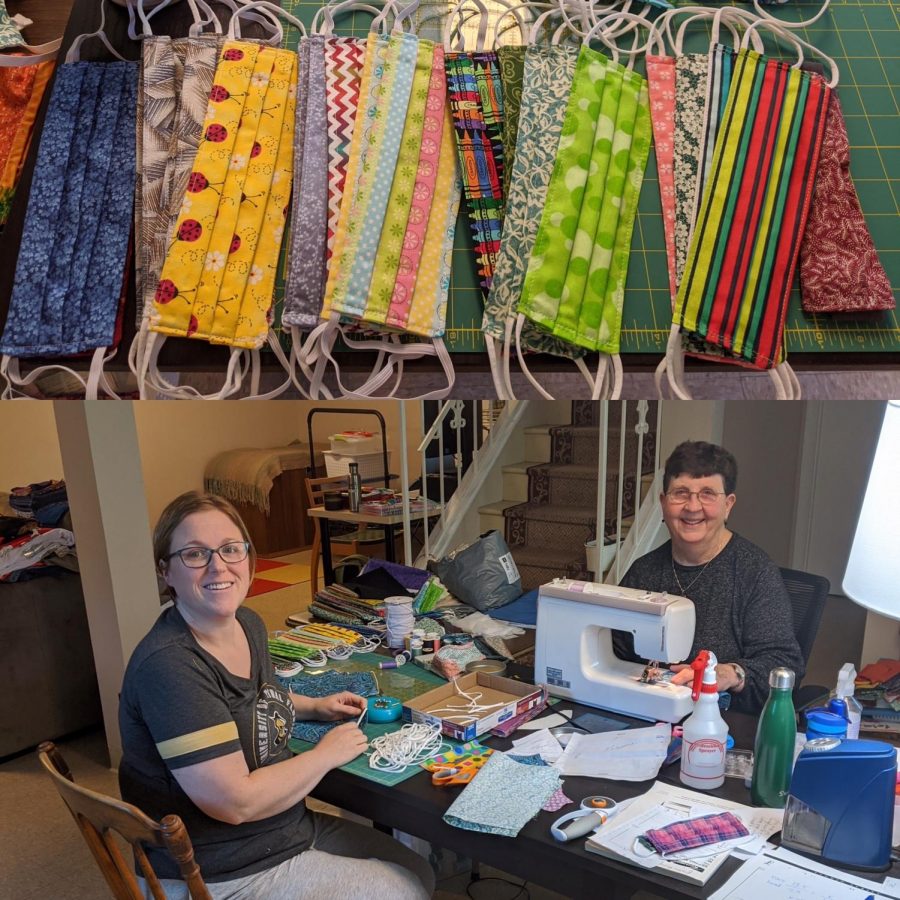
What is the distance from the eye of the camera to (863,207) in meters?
0.50

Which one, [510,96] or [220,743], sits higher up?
[510,96]

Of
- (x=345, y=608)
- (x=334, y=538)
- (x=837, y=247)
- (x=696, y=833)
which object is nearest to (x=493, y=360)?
(x=837, y=247)

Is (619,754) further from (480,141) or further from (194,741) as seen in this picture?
(480,141)

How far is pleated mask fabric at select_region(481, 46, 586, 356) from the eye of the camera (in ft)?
1.65

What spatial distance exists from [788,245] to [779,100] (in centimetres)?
10

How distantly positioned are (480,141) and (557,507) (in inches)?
65.2

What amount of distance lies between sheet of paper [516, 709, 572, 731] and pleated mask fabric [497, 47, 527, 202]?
87 centimetres

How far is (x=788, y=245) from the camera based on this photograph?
486 millimetres

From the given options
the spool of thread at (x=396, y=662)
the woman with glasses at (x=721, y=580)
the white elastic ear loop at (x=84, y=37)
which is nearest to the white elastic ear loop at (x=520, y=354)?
the white elastic ear loop at (x=84, y=37)

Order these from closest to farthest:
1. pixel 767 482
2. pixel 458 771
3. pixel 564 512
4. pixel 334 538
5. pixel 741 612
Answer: pixel 458 771, pixel 741 612, pixel 767 482, pixel 334 538, pixel 564 512

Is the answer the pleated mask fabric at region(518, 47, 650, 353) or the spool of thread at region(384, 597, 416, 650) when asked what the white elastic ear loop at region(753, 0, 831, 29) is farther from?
the spool of thread at region(384, 597, 416, 650)

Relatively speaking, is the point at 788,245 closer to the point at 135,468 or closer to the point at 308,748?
the point at 308,748

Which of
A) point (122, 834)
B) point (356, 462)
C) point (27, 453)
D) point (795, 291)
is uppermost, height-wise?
point (795, 291)

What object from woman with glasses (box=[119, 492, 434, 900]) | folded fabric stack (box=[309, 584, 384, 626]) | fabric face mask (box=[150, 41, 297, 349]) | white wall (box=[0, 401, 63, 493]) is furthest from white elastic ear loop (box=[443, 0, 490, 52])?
white wall (box=[0, 401, 63, 493])
